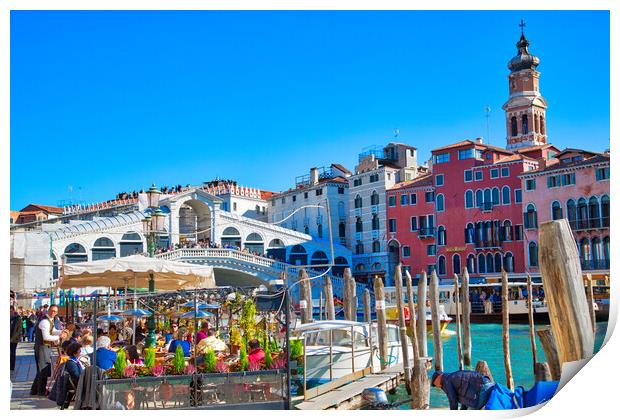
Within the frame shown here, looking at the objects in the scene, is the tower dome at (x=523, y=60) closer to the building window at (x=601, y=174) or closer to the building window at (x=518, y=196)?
the building window at (x=518, y=196)

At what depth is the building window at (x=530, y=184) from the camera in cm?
2187

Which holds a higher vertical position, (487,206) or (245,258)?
(487,206)

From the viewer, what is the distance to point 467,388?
511 centimetres

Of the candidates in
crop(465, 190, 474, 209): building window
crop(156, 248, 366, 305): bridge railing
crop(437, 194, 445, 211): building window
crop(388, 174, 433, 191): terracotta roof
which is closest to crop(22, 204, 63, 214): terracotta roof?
crop(156, 248, 366, 305): bridge railing

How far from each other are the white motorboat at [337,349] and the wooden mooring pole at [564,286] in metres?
3.51

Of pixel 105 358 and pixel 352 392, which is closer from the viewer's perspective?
pixel 105 358

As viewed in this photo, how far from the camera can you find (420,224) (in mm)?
24625

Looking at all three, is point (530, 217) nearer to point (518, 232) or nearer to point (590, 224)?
point (518, 232)

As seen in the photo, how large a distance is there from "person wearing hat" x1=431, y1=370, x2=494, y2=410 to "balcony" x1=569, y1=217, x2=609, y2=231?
1604 cm

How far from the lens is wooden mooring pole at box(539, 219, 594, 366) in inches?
171


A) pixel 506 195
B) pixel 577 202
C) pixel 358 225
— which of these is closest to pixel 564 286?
pixel 577 202

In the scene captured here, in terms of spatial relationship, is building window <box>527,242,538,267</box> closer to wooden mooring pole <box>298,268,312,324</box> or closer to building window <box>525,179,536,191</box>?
building window <box>525,179,536,191</box>

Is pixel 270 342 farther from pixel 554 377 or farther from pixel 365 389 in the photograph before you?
pixel 554 377

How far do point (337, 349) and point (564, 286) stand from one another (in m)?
4.44
